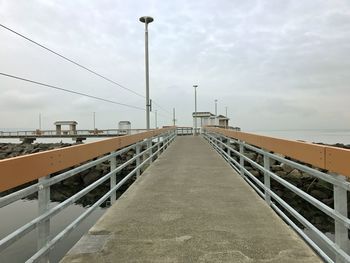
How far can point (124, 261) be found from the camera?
12.0 ft

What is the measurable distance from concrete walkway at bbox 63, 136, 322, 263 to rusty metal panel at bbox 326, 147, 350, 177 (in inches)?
41.8

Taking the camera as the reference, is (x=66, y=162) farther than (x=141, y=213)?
No

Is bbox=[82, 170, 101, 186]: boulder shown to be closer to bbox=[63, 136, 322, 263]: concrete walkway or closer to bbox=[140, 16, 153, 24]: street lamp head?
bbox=[140, 16, 153, 24]: street lamp head

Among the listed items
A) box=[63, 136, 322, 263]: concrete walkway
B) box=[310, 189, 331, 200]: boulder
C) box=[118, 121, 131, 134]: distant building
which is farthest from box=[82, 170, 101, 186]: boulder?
box=[118, 121, 131, 134]: distant building

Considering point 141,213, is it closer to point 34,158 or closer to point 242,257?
point 242,257

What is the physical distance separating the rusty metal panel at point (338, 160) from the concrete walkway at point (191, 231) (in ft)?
3.48

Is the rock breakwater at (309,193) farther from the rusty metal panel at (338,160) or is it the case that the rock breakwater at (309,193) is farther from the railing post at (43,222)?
the railing post at (43,222)

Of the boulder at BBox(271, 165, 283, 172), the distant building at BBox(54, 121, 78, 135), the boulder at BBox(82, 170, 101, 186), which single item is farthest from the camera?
the distant building at BBox(54, 121, 78, 135)

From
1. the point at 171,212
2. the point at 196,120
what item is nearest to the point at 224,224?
the point at 171,212

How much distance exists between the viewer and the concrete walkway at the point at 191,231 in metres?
3.82

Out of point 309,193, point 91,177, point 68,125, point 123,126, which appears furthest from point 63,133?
point 309,193

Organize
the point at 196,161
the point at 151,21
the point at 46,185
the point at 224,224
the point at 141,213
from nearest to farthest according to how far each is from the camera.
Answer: the point at 46,185
the point at 224,224
the point at 141,213
the point at 196,161
the point at 151,21

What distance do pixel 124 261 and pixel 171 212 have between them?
1.93 meters

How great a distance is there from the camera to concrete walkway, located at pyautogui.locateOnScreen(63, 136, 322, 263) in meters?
3.82
